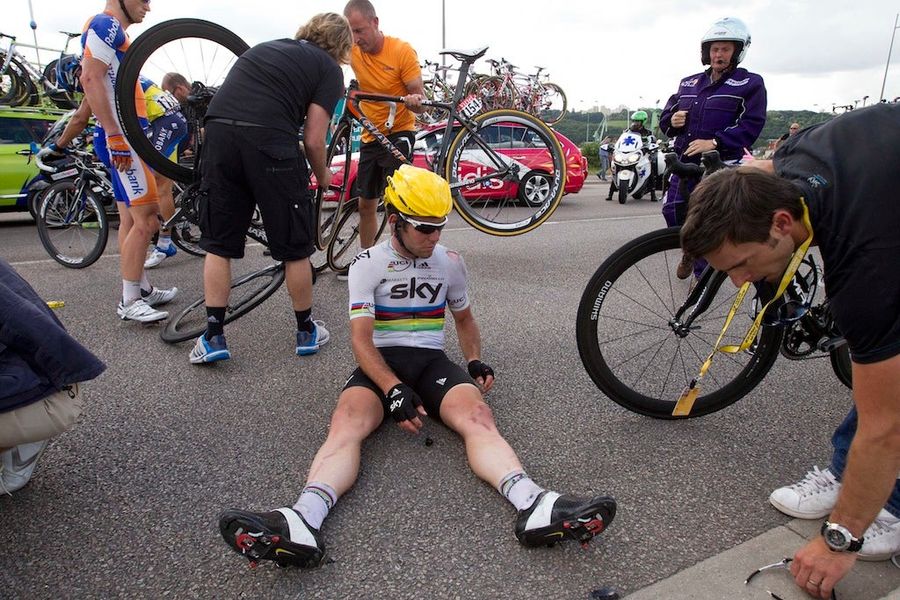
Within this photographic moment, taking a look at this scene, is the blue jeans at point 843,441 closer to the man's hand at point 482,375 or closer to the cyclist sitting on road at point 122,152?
the man's hand at point 482,375

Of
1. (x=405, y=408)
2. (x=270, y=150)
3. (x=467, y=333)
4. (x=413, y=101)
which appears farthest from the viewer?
(x=413, y=101)

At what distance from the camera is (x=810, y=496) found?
2031 millimetres

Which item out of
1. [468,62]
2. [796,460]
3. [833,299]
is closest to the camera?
[833,299]

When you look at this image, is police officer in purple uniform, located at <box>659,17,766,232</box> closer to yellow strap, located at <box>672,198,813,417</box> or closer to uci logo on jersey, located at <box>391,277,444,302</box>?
yellow strap, located at <box>672,198,813,417</box>

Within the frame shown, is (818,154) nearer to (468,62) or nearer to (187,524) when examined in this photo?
(187,524)

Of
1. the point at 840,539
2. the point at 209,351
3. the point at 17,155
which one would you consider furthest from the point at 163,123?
the point at 840,539

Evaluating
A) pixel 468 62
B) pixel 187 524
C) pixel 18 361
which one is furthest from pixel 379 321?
pixel 468 62

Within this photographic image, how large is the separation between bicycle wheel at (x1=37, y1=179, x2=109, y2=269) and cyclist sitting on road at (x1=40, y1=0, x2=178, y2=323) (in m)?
1.51

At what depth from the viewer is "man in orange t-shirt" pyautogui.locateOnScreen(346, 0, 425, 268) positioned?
4387mm

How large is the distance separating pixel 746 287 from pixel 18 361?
249 centimetres

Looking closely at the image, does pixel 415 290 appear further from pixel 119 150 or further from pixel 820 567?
pixel 119 150

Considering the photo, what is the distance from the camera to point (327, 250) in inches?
188

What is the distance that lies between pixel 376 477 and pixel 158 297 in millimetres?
2867

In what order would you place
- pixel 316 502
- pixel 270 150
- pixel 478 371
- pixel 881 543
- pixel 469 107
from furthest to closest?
1. pixel 469 107
2. pixel 270 150
3. pixel 478 371
4. pixel 316 502
5. pixel 881 543
